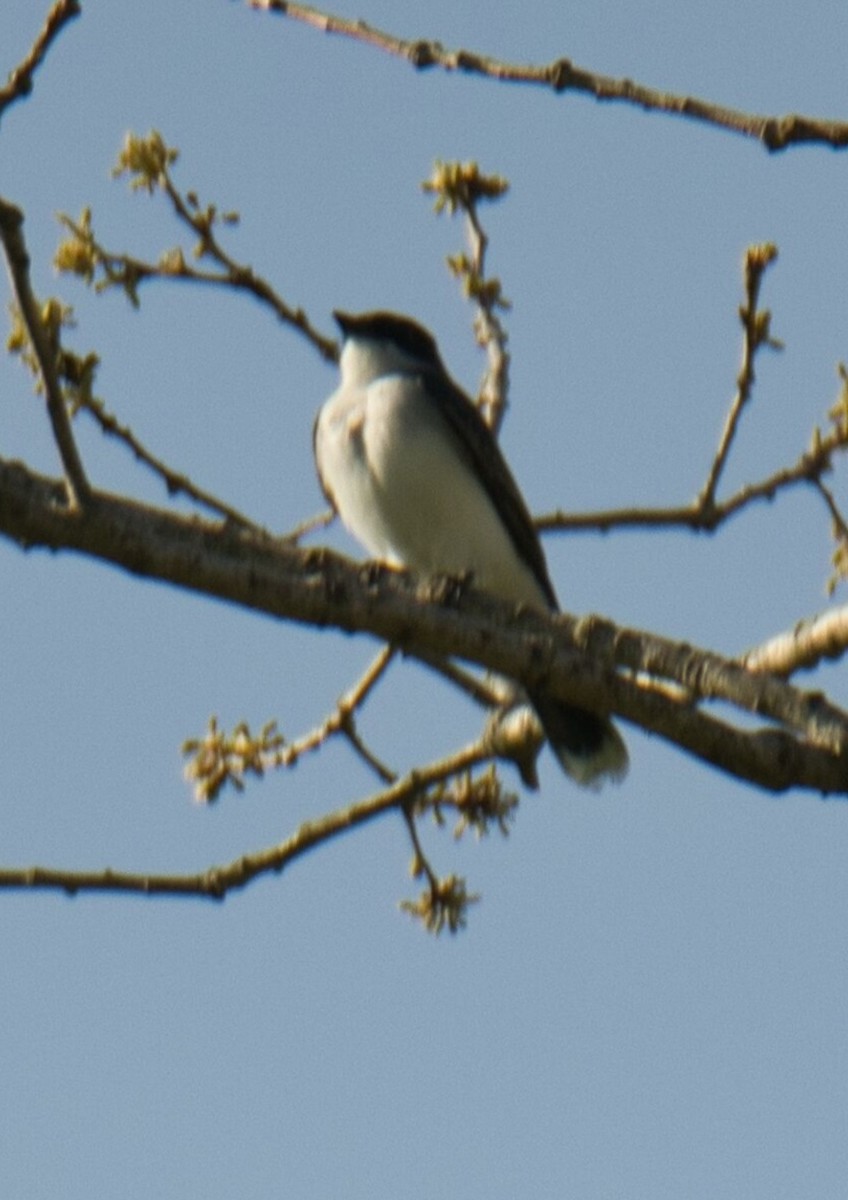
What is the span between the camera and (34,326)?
11.4 feet

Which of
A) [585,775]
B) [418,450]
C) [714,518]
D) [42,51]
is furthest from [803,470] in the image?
[42,51]

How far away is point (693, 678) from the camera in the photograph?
391cm

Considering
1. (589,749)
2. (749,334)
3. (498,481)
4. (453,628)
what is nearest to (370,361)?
(498,481)

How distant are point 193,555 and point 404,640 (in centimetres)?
44

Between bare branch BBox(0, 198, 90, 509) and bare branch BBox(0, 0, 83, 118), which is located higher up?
bare branch BBox(0, 0, 83, 118)

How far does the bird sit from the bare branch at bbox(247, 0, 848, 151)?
3461 mm

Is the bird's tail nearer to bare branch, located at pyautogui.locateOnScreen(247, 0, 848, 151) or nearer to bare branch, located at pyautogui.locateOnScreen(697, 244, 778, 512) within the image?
bare branch, located at pyautogui.locateOnScreen(697, 244, 778, 512)

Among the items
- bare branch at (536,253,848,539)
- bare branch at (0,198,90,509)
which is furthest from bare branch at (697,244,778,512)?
bare branch at (0,198,90,509)

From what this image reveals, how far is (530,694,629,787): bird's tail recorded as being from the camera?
6.36 meters

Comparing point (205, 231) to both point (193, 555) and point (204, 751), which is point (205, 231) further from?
point (193, 555)

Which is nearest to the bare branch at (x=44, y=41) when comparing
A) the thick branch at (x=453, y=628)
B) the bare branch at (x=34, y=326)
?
the bare branch at (x=34, y=326)

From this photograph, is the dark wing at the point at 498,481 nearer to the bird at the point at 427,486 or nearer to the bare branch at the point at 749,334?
the bird at the point at 427,486

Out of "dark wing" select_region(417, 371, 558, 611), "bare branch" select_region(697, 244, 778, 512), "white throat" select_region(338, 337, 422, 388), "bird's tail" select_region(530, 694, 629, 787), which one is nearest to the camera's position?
"bare branch" select_region(697, 244, 778, 512)

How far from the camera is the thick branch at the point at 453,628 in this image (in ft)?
12.5
